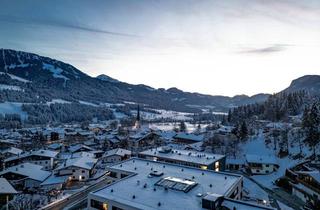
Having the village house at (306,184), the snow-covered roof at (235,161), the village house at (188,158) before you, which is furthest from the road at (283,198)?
the snow-covered roof at (235,161)

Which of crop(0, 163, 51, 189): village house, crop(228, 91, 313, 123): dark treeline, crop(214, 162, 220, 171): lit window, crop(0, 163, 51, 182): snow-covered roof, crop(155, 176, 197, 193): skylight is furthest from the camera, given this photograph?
crop(228, 91, 313, 123): dark treeline

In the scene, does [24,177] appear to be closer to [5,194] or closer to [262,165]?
[5,194]

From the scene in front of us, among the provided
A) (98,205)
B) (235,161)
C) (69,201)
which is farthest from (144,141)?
(98,205)

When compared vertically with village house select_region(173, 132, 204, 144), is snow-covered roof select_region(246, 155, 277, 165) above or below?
above

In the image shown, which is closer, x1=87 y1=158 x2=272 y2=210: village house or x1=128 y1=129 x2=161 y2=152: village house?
x1=87 y1=158 x2=272 y2=210: village house

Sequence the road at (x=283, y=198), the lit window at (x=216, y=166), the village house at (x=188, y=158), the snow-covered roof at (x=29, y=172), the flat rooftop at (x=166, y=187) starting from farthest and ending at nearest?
1. the snow-covered roof at (x=29, y=172)
2. the lit window at (x=216, y=166)
3. the village house at (x=188, y=158)
4. the road at (x=283, y=198)
5. the flat rooftop at (x=166, y=187)

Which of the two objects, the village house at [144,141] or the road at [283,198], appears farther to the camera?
the village house at [144,141]

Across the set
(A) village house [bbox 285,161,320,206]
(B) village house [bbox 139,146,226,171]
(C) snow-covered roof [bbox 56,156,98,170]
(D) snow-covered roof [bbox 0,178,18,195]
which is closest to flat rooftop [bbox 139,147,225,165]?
(B) village house [bbox 139,146,226,171]

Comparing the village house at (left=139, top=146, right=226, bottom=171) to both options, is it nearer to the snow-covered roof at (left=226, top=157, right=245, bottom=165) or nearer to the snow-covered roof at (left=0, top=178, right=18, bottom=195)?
the snow-covered roof at (left=226, top=157, right=245, bottom=165)

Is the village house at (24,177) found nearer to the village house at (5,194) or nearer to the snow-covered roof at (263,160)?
the village house at (5,194)
